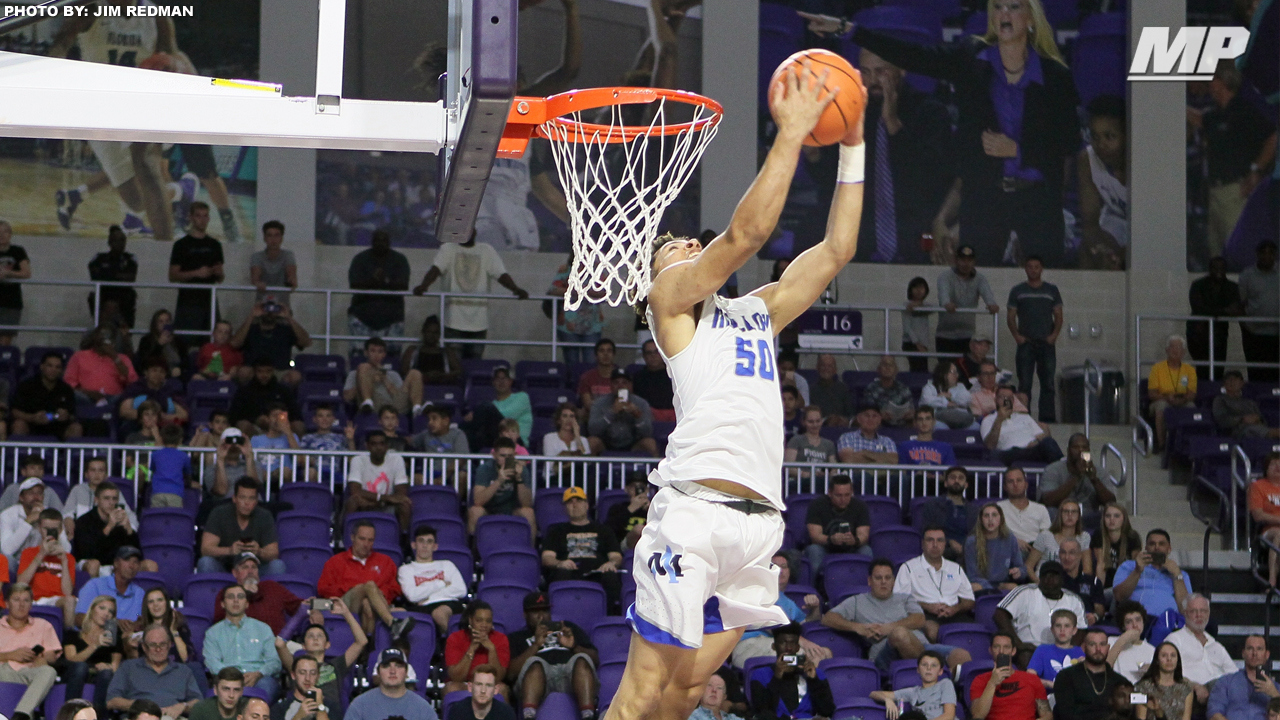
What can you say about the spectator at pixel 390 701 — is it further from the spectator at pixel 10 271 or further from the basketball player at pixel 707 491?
the spectator at pixel 10 271

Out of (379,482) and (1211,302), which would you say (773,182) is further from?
(1211,302)

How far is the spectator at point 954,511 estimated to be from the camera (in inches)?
504

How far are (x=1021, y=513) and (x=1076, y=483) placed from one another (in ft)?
3.00

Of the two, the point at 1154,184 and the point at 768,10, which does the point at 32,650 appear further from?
the point at 1154,184

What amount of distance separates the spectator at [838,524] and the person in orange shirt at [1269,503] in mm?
3479

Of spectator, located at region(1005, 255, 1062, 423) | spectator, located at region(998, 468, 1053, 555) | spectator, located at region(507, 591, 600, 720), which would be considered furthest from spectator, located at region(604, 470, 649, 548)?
spectator, located at region(1005, 255, 1062, 423)

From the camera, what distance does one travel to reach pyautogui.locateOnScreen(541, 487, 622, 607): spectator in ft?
38.9

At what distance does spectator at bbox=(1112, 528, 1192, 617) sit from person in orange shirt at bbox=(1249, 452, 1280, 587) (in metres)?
1.17

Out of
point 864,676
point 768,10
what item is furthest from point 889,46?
point 864,676

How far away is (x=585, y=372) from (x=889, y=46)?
19.4ft

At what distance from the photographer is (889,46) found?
60.4ft

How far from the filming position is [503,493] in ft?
41.6

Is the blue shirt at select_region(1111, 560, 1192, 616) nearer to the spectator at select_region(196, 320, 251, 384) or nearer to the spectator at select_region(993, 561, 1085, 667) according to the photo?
the spectator at select_region(993, 561, 1085, 667)

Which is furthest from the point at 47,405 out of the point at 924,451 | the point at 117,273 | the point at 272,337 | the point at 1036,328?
the point at 1036,328
